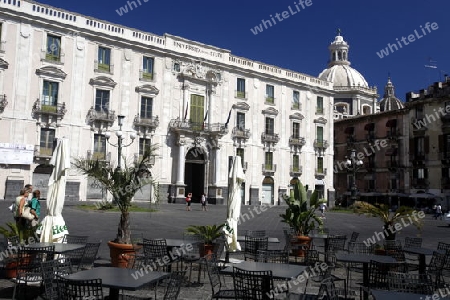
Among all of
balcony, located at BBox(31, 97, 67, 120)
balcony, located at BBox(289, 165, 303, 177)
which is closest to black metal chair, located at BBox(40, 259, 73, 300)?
balcony, located at BBox(31, 97, 67, 120)

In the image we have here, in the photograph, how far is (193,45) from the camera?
3984 centimetres

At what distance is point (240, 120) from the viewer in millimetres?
42781

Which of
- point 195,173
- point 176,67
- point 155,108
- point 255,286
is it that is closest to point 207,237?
point 255,286

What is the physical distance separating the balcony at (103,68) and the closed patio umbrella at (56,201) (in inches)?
1021

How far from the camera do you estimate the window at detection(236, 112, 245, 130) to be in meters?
42.4

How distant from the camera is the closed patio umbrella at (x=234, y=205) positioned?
1077cm

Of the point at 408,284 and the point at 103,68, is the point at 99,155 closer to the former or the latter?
the point at 103,68

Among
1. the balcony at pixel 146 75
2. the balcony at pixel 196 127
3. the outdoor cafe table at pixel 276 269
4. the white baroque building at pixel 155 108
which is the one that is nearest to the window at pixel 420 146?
the white baroque building at pixel 155 108

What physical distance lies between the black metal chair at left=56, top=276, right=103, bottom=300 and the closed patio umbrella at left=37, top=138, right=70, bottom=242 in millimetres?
4146

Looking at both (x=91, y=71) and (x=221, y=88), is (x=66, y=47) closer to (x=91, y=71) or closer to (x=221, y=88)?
(x=91, y=71)

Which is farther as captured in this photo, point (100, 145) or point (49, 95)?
point (100, 145)

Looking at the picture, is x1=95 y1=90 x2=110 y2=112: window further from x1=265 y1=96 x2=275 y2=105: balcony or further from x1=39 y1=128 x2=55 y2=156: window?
x1=265 y1=96 x2=275 y2=105: balcony

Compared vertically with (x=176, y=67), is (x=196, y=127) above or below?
below

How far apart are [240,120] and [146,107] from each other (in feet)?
32.8
